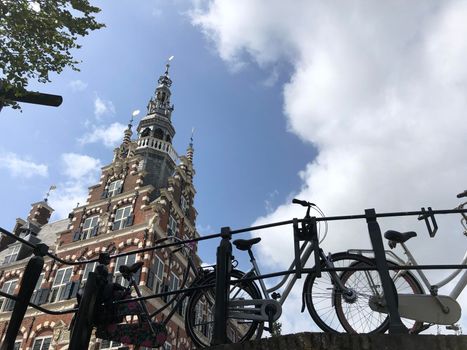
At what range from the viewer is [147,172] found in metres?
28.0

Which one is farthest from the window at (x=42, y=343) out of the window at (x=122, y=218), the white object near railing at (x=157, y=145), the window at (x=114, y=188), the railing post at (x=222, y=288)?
the railing post at (x=222, y=288)

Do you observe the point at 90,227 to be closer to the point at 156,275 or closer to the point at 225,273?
the point at 156,275

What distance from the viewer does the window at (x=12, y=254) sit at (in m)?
27.9

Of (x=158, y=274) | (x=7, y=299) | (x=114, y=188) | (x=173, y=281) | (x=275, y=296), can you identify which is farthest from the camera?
(x=114, y=188)

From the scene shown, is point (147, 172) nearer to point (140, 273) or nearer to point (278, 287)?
point (140, 273)

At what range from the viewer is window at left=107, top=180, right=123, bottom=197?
27.2 metres

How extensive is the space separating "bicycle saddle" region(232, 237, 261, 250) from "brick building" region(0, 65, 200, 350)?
16850 mm

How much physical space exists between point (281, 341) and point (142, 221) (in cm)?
2198

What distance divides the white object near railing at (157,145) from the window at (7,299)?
12.2m

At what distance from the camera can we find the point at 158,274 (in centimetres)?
2228

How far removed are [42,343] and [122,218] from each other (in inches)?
303

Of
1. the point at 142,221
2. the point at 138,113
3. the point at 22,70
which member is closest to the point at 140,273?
the point at 142,221

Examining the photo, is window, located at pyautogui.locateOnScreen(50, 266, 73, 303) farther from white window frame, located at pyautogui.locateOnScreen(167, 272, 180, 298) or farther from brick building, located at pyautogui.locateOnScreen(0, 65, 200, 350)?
white window frame, located at pyautogui.locateOnScreen(167, 272, 180, 298)

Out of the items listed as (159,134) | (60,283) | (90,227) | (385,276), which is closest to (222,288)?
(385,276)
